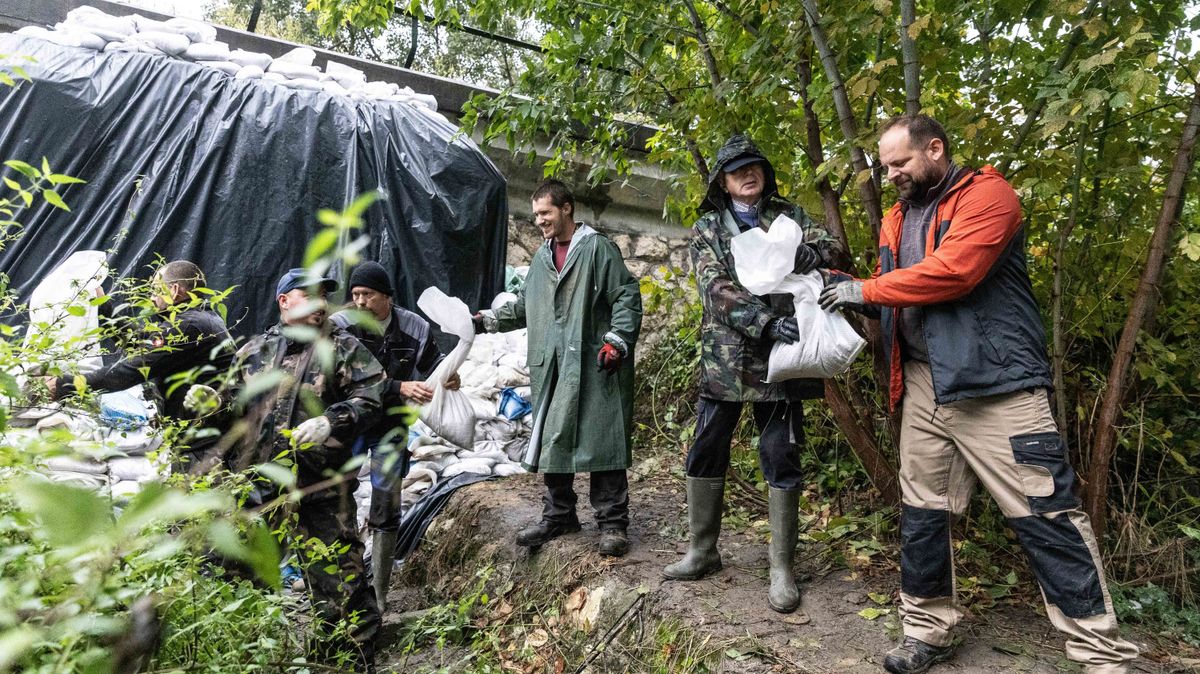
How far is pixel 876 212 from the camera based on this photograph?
3211mm

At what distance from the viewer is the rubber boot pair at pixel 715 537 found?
304 centimetres

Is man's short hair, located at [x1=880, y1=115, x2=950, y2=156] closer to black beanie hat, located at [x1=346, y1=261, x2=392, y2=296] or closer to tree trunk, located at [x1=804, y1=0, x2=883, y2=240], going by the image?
tree trunk, located at [x1=804, y1=0, x2=883, y2=240]

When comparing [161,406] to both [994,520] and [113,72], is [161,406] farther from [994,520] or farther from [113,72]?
[994,520]

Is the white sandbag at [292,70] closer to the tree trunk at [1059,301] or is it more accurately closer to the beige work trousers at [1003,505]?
the beige work trousers at [1003,505]

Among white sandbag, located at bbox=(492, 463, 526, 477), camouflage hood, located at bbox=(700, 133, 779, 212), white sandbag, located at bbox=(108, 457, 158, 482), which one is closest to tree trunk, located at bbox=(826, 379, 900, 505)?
camouflage hood, located at bbox=(700, 133, 779, 212)

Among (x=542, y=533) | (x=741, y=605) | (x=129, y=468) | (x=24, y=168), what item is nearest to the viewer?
(x=24, y=168)

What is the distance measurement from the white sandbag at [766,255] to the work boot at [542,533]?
62.0 inches

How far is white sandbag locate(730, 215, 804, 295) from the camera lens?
9.33ft

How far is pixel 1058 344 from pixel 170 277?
3647 millimetres

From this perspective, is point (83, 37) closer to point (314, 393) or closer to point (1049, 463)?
point (314, 393)

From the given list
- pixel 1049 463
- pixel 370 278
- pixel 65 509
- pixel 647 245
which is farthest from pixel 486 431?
pixel 65 509

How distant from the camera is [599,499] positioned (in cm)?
375

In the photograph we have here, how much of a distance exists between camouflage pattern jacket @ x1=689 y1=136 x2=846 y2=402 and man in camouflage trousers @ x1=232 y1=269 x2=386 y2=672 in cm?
130

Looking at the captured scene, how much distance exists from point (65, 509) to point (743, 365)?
2629 millimetres
